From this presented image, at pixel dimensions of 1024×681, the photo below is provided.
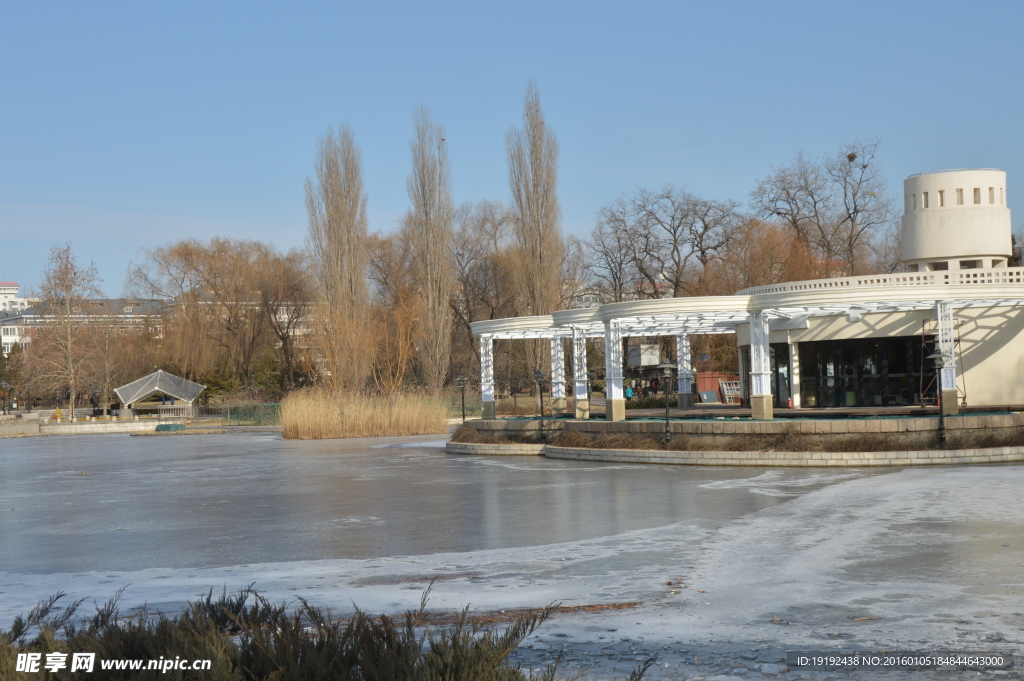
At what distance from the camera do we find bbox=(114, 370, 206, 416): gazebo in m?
55.1

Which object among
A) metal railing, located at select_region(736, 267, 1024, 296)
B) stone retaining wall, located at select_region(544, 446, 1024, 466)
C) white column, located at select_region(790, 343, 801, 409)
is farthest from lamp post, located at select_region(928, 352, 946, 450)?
white column, located at select_region(790, 343, 801, 409)

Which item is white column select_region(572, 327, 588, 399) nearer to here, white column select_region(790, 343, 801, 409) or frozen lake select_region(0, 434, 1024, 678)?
white column select_region(790, 343, 801, 409)

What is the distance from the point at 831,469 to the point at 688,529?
876 cm

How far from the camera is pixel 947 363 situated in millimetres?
23359

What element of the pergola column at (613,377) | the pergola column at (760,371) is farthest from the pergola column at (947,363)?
the pergola column at (613,377)

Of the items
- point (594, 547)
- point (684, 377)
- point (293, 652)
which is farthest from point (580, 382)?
point (293, 652)

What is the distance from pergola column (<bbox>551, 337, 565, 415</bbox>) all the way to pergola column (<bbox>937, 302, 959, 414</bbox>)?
12828mm

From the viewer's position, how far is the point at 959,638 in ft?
21.4

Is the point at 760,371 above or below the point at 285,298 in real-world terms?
below

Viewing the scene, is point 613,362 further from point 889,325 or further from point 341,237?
point 341,237

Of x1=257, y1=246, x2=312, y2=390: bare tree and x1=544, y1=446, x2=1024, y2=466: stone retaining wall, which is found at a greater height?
x1=257, y1=246, x2=312, y2=390: bare tree

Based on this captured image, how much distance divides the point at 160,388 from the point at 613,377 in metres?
36.5

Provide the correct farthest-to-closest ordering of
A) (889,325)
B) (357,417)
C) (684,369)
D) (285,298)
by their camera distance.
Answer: (285,298), (357,417), (684,369), (889,325)

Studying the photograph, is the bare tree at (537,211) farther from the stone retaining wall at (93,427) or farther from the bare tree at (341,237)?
the stone retaining wall at (93,427)
